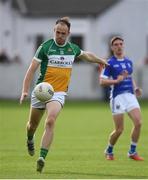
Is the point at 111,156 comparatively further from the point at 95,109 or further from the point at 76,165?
the point at 95,109

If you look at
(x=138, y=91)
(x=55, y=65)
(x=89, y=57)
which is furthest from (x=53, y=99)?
(x=138, y=91)

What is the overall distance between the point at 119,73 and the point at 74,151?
7.26 feet

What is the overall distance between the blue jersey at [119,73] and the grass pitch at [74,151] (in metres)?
1.23

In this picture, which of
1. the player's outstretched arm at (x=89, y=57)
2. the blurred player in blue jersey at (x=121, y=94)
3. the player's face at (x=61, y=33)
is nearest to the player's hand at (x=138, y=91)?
the blurred player in blue jersey at (x=121, y=94)

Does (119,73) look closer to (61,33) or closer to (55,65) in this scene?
(55,65)

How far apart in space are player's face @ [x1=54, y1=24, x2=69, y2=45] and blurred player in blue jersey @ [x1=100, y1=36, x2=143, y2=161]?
193 cm

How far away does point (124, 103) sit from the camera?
17.0m

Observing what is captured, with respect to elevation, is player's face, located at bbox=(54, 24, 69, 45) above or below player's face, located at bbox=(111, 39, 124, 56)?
above

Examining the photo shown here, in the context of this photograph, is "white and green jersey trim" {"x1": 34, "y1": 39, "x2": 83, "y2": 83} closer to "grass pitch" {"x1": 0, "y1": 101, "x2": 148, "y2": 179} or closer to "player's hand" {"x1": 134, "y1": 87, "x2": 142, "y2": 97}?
"grass pitch" {"x1": 0, "y1": 101, "x2": 148, "y2": 179}

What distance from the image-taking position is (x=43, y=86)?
14.9 m

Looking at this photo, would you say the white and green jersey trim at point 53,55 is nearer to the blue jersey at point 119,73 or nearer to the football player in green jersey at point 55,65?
the football player in green jersey at point 55,65

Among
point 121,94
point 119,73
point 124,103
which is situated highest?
point 119,73

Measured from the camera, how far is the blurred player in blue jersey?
16875 mm

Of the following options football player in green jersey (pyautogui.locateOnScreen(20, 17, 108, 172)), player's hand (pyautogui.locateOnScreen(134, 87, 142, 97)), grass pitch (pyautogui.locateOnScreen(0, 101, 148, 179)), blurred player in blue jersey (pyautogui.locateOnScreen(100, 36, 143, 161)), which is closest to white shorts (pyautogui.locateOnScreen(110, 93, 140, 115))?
blurred player in blue jersey (pyautogui.locateOnScreen(100, 36, 143, 161))
